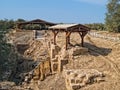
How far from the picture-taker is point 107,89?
29656 mm

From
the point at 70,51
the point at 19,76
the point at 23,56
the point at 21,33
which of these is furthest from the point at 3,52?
the point at 21,33

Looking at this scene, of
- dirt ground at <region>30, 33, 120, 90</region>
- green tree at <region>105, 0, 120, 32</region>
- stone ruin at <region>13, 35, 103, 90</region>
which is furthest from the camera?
green tree at <region>105, 0, 120, 32</region>

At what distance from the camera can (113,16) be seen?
66.8m

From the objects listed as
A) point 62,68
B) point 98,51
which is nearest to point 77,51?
point 62,68

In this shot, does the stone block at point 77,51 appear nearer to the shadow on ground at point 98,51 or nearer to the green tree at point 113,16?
the shadow on ground at point 98,51

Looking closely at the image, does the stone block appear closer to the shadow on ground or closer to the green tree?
the shadow on ground

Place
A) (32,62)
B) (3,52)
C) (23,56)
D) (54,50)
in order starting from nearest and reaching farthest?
(3,52) → (54,50) → (32,62) → (23,56)

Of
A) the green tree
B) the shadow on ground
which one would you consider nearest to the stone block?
the shadow on ground

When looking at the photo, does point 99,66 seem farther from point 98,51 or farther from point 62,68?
point 98,51

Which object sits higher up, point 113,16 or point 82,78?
point 113,16

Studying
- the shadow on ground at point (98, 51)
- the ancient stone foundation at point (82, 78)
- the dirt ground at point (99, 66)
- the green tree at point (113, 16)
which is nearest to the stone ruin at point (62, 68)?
the ancient stone foundation at point (82, 78)

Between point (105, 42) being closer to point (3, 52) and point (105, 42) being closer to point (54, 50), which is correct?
point (54, 50)

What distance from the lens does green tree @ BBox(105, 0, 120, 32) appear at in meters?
65.2

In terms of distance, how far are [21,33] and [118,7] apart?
773 inches
